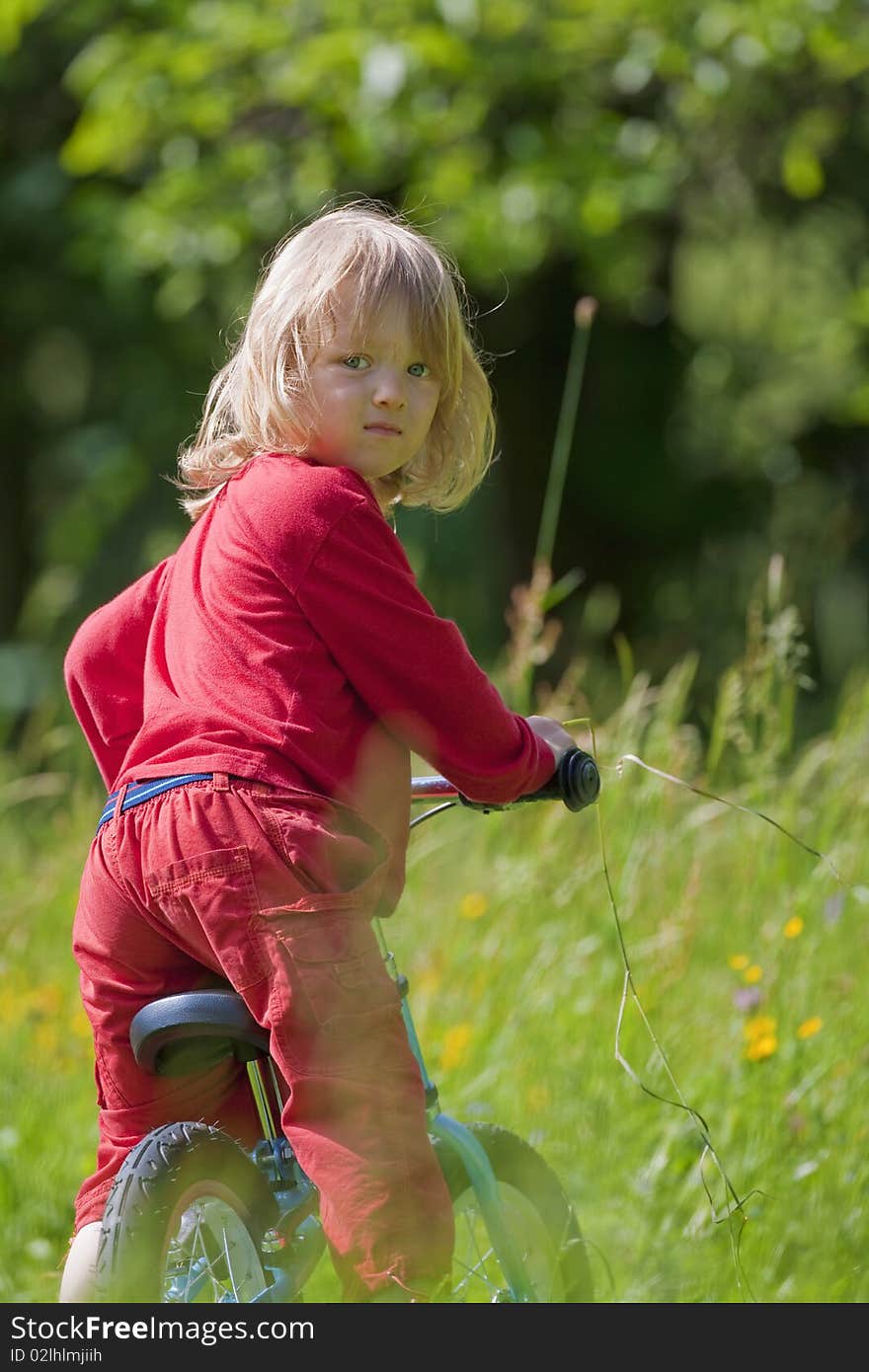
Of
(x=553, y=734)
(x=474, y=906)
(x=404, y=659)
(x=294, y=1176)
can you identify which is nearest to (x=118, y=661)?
(x=404, y=659)

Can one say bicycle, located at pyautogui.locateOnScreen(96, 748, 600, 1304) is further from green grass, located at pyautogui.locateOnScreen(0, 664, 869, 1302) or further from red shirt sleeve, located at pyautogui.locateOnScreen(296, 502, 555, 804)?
green grass, located at pyautogui.locateOnScreen(0, 664, 869, 1302)

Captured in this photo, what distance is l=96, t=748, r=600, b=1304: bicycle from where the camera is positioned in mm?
1804

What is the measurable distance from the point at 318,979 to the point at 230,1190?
0.30m

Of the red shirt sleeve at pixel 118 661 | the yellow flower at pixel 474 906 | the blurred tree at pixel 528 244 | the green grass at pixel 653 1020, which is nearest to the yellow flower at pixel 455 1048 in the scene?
the green grass at pixel 653 1020

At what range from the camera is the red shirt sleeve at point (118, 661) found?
7.31 feet

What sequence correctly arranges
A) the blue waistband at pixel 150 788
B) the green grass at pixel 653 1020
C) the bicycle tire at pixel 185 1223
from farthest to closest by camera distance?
the green grass at pixel 653 1020 → the blue waistband at pixel 150 788 → the bicycle tire at pixel 185 1223

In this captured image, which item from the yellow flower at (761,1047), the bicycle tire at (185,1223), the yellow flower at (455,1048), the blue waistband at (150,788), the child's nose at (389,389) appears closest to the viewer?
the bicycle tire at (185,1223)

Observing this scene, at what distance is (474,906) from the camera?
3.69 meters

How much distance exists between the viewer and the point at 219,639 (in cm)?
197

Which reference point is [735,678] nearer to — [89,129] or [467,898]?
[467,898]

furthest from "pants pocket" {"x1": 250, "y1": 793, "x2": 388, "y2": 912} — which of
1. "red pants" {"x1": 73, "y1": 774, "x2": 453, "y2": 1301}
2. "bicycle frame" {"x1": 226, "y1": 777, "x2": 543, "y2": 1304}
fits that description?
"bicycle frame" {"x1": 226, "y1": 777, "x2": 543, "y2": 1304}

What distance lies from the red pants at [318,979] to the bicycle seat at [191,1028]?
38mm

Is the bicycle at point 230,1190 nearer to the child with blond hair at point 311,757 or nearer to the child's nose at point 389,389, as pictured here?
the child with blond hair at point 311,757
